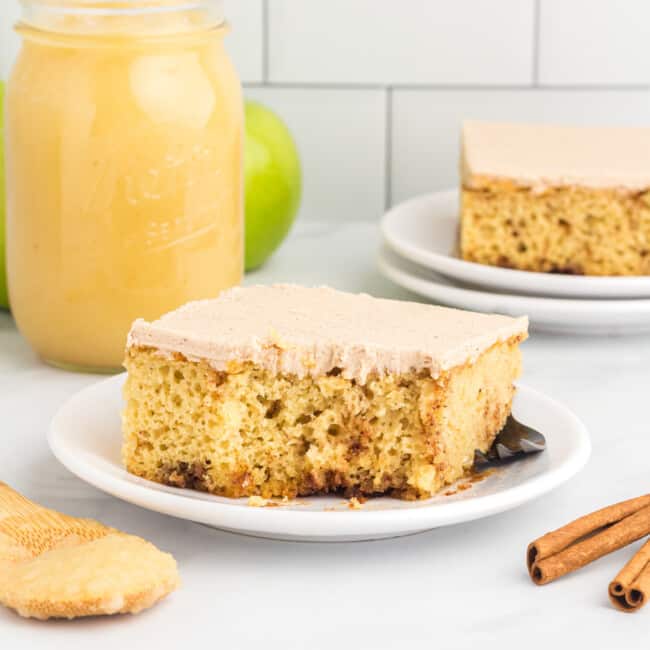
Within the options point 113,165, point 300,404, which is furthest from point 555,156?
point 300,404

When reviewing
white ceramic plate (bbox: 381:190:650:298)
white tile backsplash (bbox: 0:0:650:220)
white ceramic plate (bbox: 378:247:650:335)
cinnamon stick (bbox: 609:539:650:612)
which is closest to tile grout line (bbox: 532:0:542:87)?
white tile backsplash (bbox: 0:0:650:220)

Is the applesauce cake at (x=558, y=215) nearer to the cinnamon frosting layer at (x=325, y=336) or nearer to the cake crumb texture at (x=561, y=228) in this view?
the cake crumb texture at (x=561, y=228)

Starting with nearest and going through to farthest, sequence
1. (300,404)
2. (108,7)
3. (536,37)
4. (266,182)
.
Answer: (300,404) → (108,7) → (266,182) → (536,37)

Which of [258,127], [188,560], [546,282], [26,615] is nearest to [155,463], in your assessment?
[188,560]

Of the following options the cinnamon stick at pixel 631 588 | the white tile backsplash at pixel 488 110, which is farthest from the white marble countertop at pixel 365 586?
the white tile backsplash at pixel 488 110

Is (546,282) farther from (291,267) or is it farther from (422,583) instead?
(422,583)

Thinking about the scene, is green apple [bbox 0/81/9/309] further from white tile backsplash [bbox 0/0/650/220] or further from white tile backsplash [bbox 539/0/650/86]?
white tile backsplash [bbox 539/0/650/86]

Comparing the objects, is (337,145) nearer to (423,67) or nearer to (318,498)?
(423,67)
